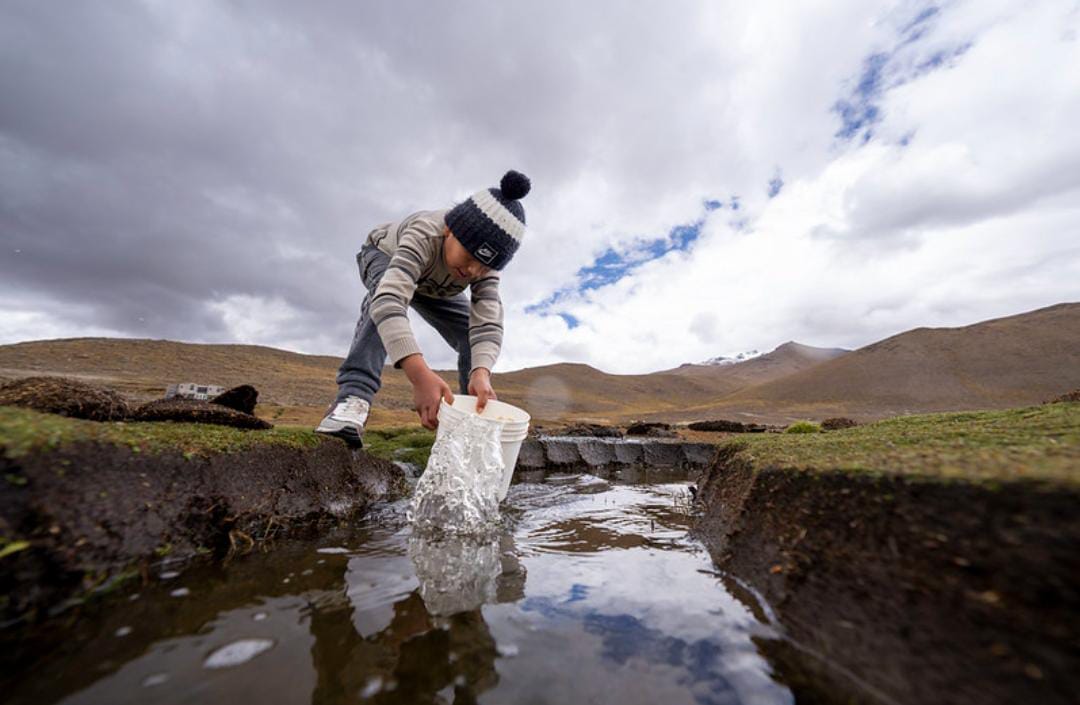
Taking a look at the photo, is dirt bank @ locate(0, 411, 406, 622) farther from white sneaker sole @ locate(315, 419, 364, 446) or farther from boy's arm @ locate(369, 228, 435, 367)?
boy's arm @ locate(369, 228, 435, 367)

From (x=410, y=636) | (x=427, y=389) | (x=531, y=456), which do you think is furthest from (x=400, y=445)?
(x=410, y=636)

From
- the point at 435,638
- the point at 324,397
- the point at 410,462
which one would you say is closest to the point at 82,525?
the point at 435,638

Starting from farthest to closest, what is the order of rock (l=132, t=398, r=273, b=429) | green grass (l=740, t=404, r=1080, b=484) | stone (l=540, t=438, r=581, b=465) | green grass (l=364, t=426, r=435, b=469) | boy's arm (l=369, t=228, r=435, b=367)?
stone (l=540, t=438, r=581, b=465) < green grass (l=364, t=426, r=435, b=469) < boy's arm (l=369, t=228, r=435, b=367) < rock (l=132, t=398, r=273, b=429) < green grass (l=740, t=404, r=1080, b=484)

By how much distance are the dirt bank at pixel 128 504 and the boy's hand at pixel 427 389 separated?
2.45 feet

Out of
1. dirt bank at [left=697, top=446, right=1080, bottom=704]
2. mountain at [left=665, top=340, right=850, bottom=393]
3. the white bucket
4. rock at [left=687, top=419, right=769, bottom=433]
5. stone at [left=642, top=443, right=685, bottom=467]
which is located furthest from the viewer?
mountain at [left=665, top=340, right=850, bottom=393]

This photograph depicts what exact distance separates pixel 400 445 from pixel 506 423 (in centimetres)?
375

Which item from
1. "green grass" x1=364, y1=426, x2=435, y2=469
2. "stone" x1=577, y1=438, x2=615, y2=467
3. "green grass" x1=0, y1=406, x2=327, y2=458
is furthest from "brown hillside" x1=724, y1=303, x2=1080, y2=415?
"green grass" x1=0, y1=406, x2=327, y2=458

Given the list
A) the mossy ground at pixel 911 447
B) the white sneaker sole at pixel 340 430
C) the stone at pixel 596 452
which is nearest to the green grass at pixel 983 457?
the mossy ground at pixel 911 447

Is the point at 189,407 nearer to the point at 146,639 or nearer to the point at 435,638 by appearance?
the point at 146,639

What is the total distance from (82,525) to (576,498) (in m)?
3.23

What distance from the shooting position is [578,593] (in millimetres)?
1560

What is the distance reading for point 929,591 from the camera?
34.5 inches

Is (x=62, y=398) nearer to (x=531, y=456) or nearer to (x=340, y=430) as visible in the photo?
(x=340, y=430)

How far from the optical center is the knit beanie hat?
3330 millimetres
